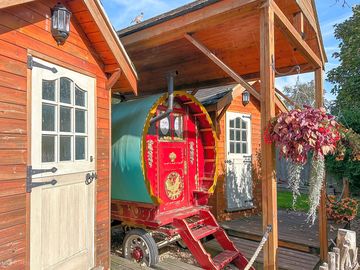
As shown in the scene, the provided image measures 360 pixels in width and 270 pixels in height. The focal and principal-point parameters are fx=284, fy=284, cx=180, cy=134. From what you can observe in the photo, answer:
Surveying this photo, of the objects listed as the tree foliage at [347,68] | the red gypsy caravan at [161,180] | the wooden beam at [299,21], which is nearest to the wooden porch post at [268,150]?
the wooden beam at [299,21]

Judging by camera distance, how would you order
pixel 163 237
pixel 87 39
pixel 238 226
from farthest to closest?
pixel 238 226, pixel 163 237, pixel 87 39

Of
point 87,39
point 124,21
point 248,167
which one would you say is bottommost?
point 248,167

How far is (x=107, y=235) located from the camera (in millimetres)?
3822

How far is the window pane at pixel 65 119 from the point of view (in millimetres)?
3093

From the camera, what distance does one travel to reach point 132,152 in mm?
4359

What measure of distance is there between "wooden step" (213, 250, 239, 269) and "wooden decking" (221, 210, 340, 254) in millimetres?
1022

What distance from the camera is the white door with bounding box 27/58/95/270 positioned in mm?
2756

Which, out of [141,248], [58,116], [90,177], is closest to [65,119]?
[58,116]

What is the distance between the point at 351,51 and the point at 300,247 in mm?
9610

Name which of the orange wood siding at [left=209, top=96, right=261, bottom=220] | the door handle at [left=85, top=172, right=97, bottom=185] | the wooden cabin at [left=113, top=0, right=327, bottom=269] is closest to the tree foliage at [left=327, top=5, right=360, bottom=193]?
the orange wood siding at [left=209, top=96, right=261, bottom=220]

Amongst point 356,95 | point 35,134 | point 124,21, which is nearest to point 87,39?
point 35,134

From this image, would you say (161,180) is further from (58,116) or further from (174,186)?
(58,116)

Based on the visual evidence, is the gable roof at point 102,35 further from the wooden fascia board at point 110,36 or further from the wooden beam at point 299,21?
the wooden beam at point 299,21

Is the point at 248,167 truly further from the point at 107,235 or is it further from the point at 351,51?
the point at 351,51
